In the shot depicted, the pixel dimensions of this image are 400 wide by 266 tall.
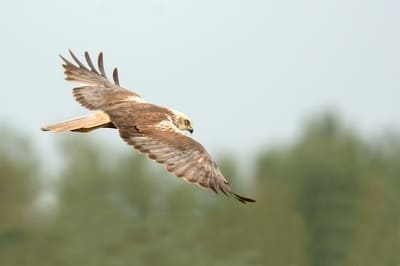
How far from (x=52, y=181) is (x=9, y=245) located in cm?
280

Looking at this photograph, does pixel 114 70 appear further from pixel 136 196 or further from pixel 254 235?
pixel 136 196

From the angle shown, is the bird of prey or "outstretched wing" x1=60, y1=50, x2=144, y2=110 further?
"outstretched wing" x1=60, y1=50, x2=144, y2=110

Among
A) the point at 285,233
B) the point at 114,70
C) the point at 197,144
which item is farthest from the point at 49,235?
the point at 197,144

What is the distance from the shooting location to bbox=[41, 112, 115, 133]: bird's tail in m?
14.7

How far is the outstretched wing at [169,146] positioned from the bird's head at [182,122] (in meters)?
0.27

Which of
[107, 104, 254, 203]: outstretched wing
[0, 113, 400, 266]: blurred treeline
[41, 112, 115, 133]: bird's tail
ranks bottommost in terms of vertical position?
[0, 113, 400, 266]: blurred treeline

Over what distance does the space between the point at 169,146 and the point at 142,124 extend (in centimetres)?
67

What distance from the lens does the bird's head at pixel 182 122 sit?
593 inches

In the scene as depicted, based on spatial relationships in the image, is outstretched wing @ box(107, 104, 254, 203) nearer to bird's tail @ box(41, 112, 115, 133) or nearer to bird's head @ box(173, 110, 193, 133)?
bird's tail @ box(41, 112, 115, 133)

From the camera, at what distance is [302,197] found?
38.7 m

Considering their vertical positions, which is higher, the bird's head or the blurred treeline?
the bird's head

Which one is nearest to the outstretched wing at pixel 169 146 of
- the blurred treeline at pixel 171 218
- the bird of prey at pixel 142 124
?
the bird of prey at pixel 142 124

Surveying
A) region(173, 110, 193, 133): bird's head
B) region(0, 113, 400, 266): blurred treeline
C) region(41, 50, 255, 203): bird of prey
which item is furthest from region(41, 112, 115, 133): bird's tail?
region(0, 113, 400, 266): blurred treeline

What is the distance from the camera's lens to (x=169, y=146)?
13.7 m
